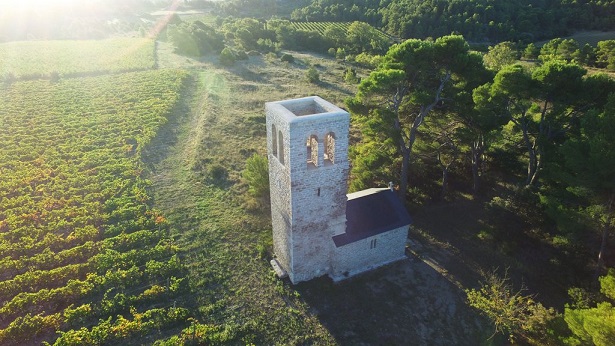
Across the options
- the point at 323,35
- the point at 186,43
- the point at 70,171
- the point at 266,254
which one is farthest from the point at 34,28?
the point at 266,254

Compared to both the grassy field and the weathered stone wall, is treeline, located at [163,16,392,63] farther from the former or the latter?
the weathered stone wall

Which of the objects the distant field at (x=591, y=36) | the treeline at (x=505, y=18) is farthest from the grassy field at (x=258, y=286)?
the distant field at (x=591, y=36)

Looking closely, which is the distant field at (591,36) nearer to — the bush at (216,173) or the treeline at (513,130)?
the treeline at (513,130)

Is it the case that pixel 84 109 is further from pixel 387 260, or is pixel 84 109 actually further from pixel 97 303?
pixel 387 260

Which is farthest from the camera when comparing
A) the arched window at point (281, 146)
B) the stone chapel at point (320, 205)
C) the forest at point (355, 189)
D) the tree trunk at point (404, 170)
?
the tree trunk at point (404, 170)

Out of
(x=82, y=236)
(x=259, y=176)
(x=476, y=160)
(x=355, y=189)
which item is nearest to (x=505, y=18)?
(x=476, y=160)

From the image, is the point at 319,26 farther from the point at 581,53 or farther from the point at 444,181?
the point at 444,181
